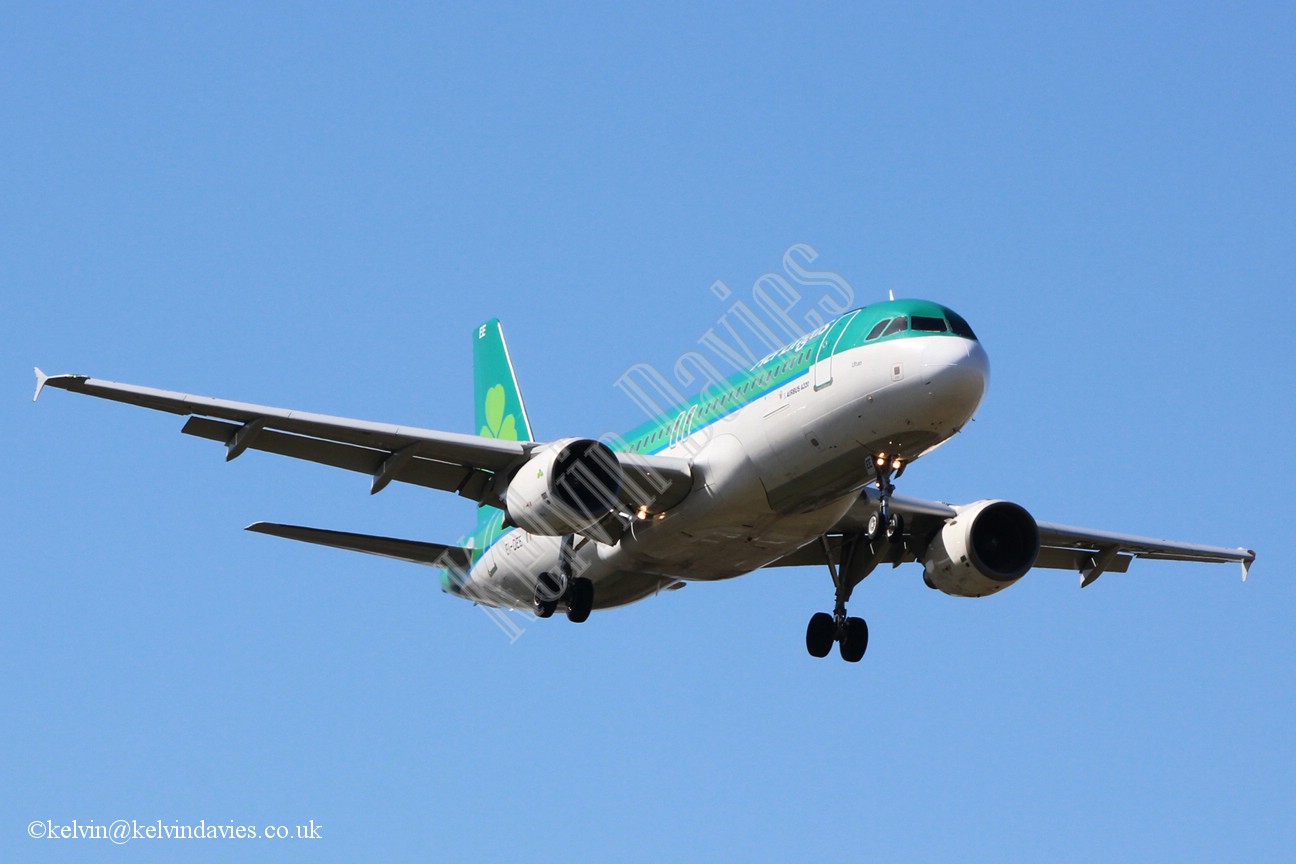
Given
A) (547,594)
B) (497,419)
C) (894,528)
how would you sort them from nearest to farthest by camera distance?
(894,528)
(547,594)
(497,419)

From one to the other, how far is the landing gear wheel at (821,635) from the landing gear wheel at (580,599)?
441 cm

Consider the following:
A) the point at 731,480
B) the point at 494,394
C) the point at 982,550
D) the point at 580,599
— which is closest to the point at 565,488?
the point at 731,480

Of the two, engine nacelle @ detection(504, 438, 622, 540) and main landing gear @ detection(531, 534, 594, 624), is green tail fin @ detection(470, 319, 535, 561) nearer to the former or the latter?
main landing gear @ detection(531, 534, 594, 624)

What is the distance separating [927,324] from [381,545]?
12.2 metres

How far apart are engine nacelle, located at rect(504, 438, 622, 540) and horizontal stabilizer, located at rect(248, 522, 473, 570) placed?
4295 millimetres

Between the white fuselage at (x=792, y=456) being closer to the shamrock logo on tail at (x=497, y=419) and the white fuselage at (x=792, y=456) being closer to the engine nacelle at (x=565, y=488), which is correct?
the engine nacelle at (x=565, y=488)

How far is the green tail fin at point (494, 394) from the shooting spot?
133ft

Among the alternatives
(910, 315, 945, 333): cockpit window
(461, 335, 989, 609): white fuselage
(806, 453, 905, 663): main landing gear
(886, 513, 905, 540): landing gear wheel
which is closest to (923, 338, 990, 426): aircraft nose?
(461, 335, 989, 609): white fuselage

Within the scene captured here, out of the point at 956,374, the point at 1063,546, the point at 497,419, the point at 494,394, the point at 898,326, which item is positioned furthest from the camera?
the point at 494,394

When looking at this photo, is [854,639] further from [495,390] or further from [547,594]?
[495,390]

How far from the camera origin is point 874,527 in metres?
28.9

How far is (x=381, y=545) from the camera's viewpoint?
1379 inches

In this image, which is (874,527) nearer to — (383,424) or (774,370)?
(774,370)

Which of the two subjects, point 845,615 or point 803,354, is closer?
point 803,354
